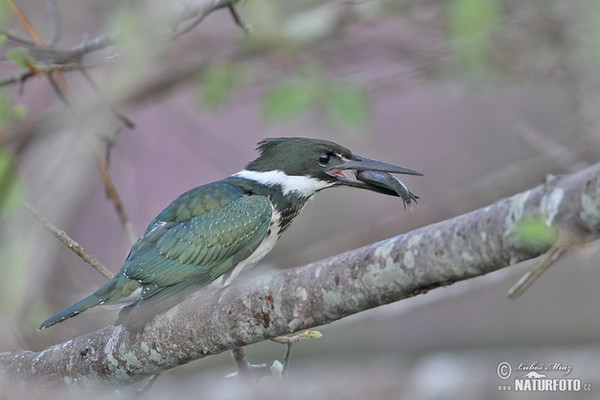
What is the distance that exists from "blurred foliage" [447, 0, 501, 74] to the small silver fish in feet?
2.14

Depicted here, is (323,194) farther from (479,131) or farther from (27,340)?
(27,340)

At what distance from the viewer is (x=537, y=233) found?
2010mm

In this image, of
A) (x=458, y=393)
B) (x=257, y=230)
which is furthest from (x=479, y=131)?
(x=257, y=230)

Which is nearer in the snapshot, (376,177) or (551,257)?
(551,257)

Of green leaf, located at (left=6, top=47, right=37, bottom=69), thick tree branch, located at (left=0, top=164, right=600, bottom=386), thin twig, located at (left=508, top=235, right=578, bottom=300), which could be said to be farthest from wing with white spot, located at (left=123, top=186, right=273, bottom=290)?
thin twig, located at (left=508, top=235, right=578, bottom=300)

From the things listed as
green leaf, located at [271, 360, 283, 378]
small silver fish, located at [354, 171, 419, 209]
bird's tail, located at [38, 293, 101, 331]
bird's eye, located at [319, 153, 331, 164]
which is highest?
bird's eye, located at [319, 153, 331, 164]

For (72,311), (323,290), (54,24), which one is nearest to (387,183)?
(323,290)

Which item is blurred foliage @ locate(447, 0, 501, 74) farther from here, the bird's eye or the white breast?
the white breast

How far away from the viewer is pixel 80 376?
3.17m

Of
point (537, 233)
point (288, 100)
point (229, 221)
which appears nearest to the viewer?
point (537, 233)

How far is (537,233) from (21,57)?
217 centimetres

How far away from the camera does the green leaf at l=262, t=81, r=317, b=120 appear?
387cm

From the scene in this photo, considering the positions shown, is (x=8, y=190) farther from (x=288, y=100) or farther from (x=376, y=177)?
(x=376, y=177)

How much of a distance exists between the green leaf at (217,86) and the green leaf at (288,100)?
1.06 ft
